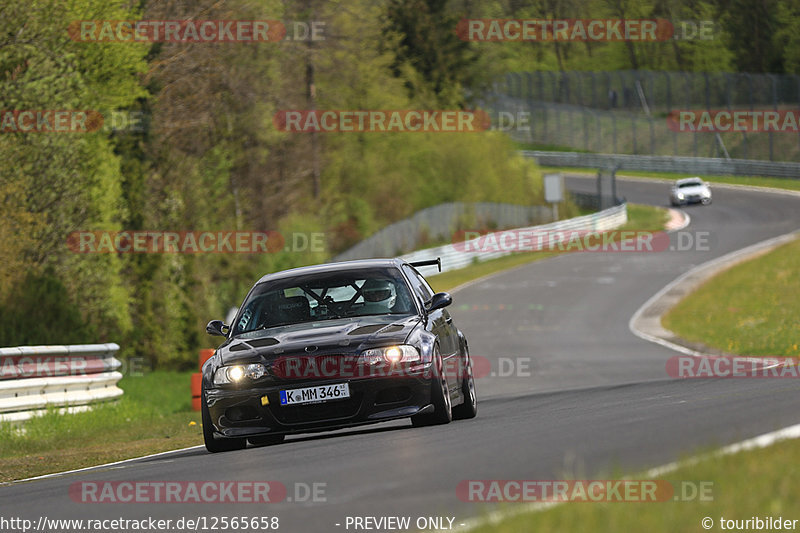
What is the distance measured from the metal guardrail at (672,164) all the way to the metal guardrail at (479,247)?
19118mm

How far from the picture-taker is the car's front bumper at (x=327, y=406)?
10562mm

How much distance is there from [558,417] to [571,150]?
92591 millimetres

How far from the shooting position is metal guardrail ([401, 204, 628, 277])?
49.3 m

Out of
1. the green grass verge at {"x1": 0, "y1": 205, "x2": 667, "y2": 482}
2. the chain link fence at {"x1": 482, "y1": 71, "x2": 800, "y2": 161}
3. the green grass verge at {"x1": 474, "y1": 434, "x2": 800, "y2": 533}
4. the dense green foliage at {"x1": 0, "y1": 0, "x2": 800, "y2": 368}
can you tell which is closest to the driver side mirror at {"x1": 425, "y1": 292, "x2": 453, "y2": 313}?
the green grass verge at {"x1": 0, "y1": 205, "x2": 667, "y2": 482}

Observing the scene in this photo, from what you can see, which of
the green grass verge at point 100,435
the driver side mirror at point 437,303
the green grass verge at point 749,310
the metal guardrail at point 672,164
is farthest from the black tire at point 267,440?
the metal guardrail at point 672,164

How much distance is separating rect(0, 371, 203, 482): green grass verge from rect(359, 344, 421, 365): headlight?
3.41 meters

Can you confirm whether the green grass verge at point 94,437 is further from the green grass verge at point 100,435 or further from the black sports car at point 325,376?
the black sports car at point 325,376

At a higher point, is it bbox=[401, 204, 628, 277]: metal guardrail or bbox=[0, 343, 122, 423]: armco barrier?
bbox=[0, 343, 122, 423]: armco barrier

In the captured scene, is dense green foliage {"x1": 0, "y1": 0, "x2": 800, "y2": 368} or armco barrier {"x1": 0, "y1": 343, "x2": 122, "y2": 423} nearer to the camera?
armco barrier {"x1": 0, "y1": 343, "x2": 122, "y2": 423}

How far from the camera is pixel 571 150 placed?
335 ft

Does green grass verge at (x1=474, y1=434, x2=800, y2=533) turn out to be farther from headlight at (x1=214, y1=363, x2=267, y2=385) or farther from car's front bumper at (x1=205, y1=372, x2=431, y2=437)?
headlight at (x1=214, y1=363, x2=267, y2=385)

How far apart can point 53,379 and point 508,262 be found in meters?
34.8

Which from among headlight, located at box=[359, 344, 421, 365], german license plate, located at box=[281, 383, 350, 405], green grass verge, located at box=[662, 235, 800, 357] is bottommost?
green grass verge, located at box=[662, 235, 800, 357]

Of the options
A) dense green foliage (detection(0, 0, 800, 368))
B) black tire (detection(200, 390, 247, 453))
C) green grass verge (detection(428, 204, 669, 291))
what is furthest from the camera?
green grass verge (detection(428, 204, 669, 291))
